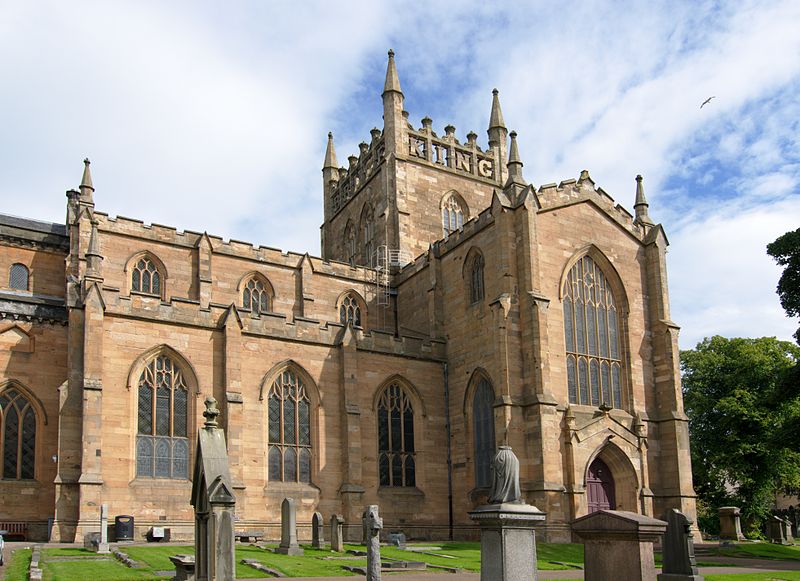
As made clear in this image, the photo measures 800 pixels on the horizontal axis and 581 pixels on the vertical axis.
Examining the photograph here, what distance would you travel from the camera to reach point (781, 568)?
27.6m

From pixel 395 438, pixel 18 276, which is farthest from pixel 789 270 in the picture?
pixel 18 276

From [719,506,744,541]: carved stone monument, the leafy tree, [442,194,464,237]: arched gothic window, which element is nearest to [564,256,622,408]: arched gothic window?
the leafy tree

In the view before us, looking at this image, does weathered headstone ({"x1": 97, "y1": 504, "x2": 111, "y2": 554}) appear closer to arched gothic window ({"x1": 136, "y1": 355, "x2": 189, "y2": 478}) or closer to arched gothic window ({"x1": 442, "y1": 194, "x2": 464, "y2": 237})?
arched gothic window ({"x1": 136, "y1": 355, "x2": 189, "y2": 478})

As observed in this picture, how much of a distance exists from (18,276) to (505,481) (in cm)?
3046

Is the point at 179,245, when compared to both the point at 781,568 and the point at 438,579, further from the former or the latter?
the point at 781,568

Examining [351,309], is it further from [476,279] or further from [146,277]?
[146,277]

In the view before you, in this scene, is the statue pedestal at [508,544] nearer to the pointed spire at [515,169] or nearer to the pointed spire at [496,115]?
the pointed spire at [515,169]

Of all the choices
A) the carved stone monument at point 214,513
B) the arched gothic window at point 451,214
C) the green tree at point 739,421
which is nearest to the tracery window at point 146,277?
the arched gothic window at point 451,214

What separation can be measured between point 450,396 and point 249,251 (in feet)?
38.5

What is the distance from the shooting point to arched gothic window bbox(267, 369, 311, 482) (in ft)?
111

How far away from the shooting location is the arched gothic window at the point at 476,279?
3747 centimetres

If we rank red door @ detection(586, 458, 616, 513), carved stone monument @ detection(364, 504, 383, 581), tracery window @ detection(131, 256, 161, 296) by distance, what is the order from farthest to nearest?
tracery window @ detection(131, 256, 161, 296)
red door @ detection(586, 458, 616, 513)
carved stone monument @ detection(364, 504, 383, 581)

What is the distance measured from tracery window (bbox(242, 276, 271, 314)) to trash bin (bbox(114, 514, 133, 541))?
13675mm

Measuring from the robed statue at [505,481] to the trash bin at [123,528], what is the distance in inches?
748
